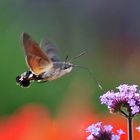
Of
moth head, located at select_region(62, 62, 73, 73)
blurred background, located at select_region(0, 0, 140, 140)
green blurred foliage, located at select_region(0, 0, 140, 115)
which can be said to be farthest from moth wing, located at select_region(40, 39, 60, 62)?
green blurred foliage, located at select_region(0, 0, 140, 115)

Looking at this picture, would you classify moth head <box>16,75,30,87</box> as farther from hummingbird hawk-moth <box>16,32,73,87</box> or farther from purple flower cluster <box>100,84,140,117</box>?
purple flower cluster <box>100,84,140,117</box>

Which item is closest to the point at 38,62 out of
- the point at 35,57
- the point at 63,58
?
the point at 35,57

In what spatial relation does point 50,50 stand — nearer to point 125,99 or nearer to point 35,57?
point 35,57

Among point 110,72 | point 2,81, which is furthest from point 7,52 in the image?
point 110,72

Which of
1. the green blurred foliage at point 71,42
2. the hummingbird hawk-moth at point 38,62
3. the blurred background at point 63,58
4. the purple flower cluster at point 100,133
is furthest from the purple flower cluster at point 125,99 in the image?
the green blurred foliage at point 71,42

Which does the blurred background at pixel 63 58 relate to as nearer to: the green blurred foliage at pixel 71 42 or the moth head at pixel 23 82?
the green blurred foliage at pixel 71 42

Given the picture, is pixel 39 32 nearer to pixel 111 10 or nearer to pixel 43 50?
pixel 111 10
